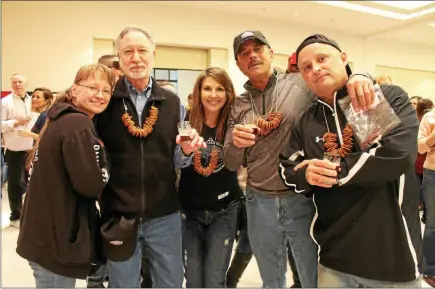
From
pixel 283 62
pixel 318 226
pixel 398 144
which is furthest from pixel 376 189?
pixel 283 62

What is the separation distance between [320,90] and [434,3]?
0.61 m

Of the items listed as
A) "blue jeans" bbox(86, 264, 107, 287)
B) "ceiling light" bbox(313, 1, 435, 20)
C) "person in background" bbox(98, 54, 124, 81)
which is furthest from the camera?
"blue jeans" bbox(86, 264, 107, 287)

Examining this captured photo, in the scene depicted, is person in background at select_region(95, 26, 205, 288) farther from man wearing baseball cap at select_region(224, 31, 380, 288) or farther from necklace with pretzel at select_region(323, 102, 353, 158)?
necklace with pretzel at select_region(323, 102, 353, 158)

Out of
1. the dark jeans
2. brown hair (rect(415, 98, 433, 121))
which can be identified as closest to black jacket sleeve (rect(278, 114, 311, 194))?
brown hair (rect(415, 98, 433, 121))

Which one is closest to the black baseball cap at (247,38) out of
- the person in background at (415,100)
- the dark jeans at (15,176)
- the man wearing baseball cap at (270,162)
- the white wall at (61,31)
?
the man wearing baseball cap at (270,162)

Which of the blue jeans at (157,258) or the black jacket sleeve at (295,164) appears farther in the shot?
the blue jeans at (157,258)

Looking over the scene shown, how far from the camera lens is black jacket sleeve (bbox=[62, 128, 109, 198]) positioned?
140 centimetres

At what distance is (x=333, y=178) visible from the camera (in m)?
1.21

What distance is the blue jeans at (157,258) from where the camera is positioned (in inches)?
68.3

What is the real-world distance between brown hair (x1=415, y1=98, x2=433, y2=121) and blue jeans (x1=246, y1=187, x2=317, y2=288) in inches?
25.3

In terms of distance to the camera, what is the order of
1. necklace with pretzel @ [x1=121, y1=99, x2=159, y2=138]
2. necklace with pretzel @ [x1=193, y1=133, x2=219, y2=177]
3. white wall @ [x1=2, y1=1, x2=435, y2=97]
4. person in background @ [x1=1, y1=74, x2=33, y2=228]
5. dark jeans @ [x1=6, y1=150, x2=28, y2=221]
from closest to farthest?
necklace with pretzel @ [x1=121, y1=99, x2=159, y2=138]
necklace with pretzel @ [x1=193, y1=133, x2=219, y2=177]
person in background @ [x1=1, y1=74, x2=33, y2=228]
dark jeans @ [x1=6, y1=150, x2=28, y2=221]
white wall @ [x1=2, y1=1, x2=435, y2=97]

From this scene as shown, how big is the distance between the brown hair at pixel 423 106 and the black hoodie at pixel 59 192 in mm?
1339

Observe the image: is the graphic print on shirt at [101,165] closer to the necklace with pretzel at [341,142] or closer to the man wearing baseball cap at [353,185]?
the man wearing baseball cap at [353,185]

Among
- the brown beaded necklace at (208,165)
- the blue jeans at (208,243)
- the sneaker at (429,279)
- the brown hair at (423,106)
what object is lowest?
the blue jeans at (208,243)
